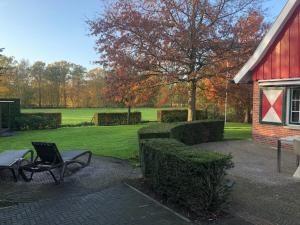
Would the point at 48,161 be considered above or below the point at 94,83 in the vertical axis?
below

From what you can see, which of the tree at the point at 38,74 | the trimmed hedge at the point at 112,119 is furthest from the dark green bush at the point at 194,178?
the tree at the point at 38,74

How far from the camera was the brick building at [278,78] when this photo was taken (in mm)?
11172

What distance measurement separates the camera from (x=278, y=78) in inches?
464

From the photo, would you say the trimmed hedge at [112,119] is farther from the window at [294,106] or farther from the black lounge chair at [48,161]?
the black lounge chair at [48,161]

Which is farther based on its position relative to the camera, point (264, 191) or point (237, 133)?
point (237, 133)

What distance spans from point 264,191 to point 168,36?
10.5m

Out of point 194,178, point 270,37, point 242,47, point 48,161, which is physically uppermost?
point 242,47

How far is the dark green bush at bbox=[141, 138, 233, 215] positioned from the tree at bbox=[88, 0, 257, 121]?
33.5ft

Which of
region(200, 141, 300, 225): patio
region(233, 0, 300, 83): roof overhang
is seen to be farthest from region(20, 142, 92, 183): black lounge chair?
Result: region(233, 0, 300, 83): roof overhang

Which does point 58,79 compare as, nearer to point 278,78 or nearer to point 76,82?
point 76,82

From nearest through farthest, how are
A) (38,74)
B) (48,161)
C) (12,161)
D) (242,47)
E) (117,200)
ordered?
(117,200), (12,161), (48,161), (242,47), (38,74)

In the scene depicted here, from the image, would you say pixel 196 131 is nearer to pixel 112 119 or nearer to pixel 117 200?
pixel 117 200

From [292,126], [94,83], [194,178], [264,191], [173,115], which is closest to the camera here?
[194,178]

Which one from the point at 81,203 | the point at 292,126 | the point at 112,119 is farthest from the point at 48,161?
the point at 112,119
